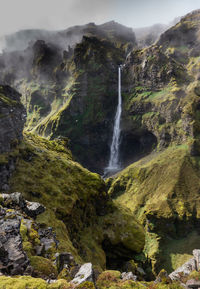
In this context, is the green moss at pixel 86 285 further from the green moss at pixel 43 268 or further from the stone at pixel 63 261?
the stone at pixel 63 261

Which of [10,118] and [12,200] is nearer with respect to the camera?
[12,200]

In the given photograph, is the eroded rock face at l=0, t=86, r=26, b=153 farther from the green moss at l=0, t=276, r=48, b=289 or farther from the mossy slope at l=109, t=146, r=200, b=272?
the mossy slope at l=109, t=146, r=200, b=272

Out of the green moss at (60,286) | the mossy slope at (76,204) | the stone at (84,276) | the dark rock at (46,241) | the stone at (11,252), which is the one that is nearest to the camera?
the green moss at (60,286)

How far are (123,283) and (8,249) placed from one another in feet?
28.3

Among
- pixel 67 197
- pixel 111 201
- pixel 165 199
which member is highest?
pixel 67 197

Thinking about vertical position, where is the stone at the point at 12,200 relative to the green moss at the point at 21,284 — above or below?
below

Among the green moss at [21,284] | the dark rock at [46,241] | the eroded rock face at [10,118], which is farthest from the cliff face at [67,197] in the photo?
the green moss at [21,284]

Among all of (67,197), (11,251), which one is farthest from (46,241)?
(67,197)

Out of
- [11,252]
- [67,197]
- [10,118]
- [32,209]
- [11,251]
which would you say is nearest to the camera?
[11,252]

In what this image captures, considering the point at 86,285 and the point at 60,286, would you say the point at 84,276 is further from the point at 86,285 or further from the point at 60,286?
the point at 60,286

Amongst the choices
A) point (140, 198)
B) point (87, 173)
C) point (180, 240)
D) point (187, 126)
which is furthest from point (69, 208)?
A: point (187, 126)

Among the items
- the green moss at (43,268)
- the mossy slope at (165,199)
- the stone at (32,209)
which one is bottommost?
the mossy slope at (165,199)

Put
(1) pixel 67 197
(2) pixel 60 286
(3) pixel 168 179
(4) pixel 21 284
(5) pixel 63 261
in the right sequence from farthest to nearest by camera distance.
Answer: (3) pixel 168 179, (1) pixel 67 197, (5) pixel 63 261, (2) pixel 60 286, (4) pixel 21 284

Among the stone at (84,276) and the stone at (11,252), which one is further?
the stone at (11,252)
